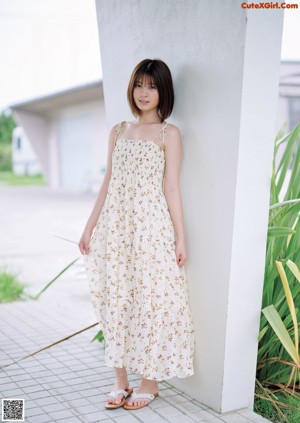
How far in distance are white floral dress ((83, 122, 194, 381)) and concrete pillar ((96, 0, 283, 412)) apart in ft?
0.34

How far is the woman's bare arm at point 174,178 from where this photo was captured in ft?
7.91

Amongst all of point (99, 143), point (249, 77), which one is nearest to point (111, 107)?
point (249, 77)

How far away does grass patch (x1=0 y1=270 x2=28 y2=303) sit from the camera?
451 cm

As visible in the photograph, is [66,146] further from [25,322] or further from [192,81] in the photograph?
[192,81]

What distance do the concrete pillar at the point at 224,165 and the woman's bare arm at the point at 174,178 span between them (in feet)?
0.22

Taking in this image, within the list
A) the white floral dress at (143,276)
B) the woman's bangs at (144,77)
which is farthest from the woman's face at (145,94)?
the white floral dress at (143,276)

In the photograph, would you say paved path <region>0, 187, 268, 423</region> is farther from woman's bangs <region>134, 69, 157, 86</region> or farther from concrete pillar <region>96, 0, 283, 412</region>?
woman's bangs <region>134, 69, 157, 86</region>

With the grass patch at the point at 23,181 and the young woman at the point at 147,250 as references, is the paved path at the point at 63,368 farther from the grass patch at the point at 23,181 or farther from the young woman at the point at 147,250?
the grass patch at the point at 23,181

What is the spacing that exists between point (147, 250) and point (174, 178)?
33 cm

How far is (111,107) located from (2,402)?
62.9 inches

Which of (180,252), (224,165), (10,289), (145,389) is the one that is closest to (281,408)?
(145,389)

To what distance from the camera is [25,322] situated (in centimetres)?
386

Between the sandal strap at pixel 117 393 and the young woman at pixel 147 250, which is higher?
the young woman at pixel 147 250

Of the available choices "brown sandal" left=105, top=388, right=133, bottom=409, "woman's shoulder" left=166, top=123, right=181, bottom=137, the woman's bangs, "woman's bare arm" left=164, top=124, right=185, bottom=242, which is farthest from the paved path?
the woman's bangs
